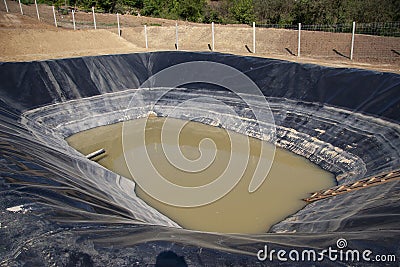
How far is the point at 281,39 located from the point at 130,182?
14.0 meters

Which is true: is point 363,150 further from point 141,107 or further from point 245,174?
point 141,107

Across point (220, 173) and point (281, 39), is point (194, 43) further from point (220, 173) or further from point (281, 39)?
point (220, 173)

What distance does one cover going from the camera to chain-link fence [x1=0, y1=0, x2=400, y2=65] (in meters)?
14.4

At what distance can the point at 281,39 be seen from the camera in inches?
710

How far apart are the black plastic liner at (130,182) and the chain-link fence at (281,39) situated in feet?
20.9

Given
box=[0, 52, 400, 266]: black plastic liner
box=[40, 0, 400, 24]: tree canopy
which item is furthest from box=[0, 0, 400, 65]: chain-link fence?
box=[0, 52, 400, 266]: black plastic liner

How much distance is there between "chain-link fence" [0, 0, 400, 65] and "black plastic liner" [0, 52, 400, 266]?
20.9 feet

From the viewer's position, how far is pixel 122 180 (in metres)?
7.10

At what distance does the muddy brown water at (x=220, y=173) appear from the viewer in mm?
5863

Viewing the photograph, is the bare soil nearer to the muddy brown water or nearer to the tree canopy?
the tree canopy

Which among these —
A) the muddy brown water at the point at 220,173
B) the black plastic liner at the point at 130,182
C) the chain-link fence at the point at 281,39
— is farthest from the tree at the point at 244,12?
the muddy brown water at the point at 220,173

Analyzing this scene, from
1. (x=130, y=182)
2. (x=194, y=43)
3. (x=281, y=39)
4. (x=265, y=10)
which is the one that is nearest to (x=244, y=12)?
(x=265, y=10)

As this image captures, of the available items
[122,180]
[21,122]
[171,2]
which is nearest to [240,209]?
[122,180]

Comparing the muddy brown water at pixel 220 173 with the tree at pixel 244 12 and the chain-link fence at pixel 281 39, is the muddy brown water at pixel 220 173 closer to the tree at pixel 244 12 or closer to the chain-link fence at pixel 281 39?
the chain-link fence at pixel 281 39
